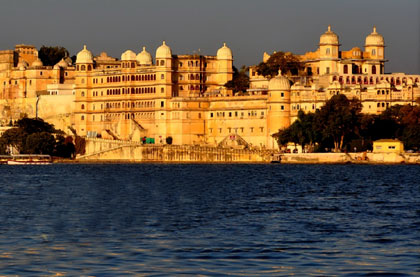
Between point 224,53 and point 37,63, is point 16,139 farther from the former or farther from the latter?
point 224,53

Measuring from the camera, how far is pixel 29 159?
5172 inches

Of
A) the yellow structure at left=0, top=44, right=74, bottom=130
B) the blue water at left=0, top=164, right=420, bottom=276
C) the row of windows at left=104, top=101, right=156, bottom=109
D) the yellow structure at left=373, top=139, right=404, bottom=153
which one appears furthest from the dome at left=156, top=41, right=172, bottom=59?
the blue water at left=0, top=164, right=420, bottom=276

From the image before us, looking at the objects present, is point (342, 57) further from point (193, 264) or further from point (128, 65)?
point (193, 264)

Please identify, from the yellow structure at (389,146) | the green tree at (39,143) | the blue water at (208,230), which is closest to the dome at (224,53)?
the green tree at (39,143)

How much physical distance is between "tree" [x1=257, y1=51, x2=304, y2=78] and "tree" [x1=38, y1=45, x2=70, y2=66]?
43.2 m

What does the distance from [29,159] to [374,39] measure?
152 ft

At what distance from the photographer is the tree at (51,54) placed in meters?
178

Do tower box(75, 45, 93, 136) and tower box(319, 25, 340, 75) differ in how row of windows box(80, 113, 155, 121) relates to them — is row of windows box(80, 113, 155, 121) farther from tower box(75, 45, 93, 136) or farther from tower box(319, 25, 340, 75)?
tower box(319, 25, 340, 75)

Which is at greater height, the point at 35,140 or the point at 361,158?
the point at 35,140

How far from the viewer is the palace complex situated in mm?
135125

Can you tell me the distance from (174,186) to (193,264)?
39.2 metres

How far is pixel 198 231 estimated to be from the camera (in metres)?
41.0

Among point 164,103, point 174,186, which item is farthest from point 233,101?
point 174,186

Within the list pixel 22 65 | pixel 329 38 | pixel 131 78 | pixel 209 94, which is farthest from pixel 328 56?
pixel 22 65
